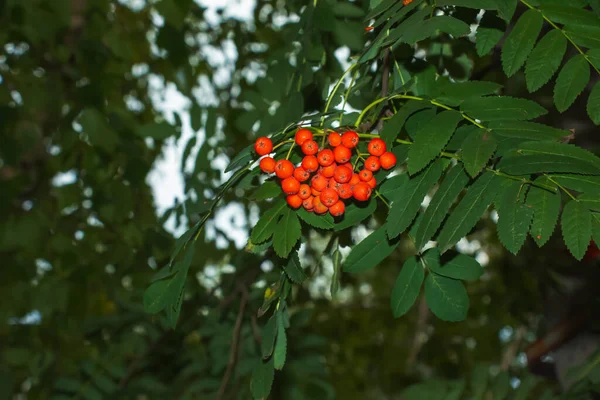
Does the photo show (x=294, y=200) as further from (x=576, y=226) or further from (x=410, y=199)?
(x=576, y=226)

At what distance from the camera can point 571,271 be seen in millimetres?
2283

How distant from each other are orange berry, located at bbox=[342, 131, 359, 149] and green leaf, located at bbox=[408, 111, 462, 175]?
10 centimetres

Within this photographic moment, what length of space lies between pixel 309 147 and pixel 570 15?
1.83ft

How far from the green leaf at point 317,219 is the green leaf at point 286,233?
0.02 metres

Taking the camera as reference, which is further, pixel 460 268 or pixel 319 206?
pixel 460 268

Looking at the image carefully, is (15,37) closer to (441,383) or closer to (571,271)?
(441,383)

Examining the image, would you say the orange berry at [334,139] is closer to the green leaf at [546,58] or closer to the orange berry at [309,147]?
the orange berry at [309,147]

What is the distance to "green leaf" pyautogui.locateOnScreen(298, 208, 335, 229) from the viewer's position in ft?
3.76

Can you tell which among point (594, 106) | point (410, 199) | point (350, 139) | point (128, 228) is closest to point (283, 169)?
point (350, 139)

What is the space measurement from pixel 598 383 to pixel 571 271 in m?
0.57

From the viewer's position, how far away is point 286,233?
44.3 inches

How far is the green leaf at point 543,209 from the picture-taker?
104cm

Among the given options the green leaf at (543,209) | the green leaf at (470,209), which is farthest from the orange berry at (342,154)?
the green leaf at (543,209)

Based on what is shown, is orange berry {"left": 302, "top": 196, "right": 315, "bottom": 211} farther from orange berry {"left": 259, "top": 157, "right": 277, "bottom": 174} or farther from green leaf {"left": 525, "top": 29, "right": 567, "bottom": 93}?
Result: green leaf {"left": 525, "top": 29, "right": 567, "bottom": 93}
